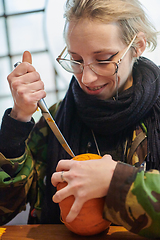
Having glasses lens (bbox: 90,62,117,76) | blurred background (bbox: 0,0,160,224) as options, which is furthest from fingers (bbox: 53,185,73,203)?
blurred background (bbox: 0,0,160,224)

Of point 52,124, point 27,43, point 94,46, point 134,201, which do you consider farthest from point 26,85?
point 27,43

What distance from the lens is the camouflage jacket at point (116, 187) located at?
0.59 metres

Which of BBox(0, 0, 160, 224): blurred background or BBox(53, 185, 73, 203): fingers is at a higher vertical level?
BBox(0, 0, 160, 224): blurred background

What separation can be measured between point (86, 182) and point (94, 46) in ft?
1.69

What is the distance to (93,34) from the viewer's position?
0.89 metres

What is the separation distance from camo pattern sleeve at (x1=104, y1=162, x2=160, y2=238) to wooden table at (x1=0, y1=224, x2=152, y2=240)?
0.33ft

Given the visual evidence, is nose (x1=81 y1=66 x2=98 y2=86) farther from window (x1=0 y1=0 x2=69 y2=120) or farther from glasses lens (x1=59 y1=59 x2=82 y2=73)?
window (x1=0 y1=0 x2=69 y2=120)

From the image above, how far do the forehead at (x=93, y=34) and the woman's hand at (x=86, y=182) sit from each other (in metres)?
0.47

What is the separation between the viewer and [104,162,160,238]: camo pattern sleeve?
1.92 ft

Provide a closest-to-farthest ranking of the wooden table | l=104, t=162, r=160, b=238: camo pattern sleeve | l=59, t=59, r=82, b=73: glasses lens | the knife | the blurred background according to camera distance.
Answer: l=104, t=162, r=160, b=238: camo pattern sleeve → the wooden table → the knife → l=59, t=59, r=82, b=73: glasses lens → the blurred background

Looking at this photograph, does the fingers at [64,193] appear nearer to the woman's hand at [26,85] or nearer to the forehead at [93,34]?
the woman's hand at [26,85]

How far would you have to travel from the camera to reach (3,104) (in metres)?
2.63

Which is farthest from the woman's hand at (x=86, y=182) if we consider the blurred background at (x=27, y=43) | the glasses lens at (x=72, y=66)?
the blurred background at (x=27, y=43)

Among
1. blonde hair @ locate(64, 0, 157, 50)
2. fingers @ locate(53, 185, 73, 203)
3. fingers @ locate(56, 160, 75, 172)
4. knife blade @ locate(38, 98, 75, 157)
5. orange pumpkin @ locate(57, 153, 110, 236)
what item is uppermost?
blonde hair @ locate(64, 0, 157, 50)
